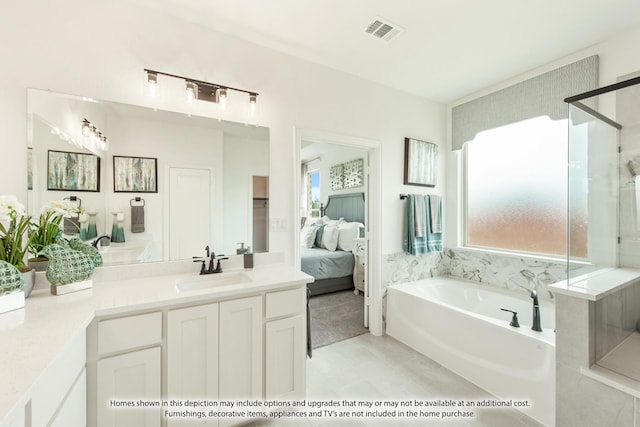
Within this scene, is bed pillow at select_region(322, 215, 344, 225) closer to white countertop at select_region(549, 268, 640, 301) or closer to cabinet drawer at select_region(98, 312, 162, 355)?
white countertop at select_region(549, 268, 640, 301)

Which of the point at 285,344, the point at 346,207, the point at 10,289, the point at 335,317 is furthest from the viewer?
the point at 346,207

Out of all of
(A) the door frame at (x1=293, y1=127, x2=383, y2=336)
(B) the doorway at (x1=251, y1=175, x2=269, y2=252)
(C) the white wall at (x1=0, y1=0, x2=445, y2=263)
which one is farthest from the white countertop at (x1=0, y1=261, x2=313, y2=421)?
(A) the door frame at (x1=293, y1=127, x2=383, y2=336)

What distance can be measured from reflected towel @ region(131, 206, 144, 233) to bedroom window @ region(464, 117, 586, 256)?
3.36 m

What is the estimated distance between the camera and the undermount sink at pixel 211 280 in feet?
5.54

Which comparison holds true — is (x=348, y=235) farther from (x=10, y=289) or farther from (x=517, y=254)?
(x=10, y=289)

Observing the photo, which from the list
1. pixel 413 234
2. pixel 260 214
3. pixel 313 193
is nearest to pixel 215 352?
pixel 260 214

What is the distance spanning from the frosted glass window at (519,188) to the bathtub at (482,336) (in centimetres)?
59

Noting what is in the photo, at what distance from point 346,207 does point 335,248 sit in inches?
38.2

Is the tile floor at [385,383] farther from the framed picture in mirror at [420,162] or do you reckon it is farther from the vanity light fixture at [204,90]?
the vanity light fixture at [204,90]

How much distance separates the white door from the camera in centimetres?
183

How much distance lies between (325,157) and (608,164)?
4.40m

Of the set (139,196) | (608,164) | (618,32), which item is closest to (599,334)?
(608,164)

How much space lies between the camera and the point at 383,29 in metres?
1.93

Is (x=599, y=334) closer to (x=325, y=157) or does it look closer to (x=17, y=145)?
(x=17, y=145)
